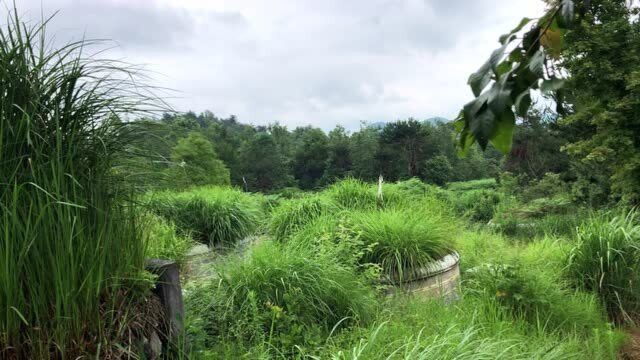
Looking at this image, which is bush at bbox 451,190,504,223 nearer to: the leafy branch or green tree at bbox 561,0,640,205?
green tree at bbox 561,0,640,205

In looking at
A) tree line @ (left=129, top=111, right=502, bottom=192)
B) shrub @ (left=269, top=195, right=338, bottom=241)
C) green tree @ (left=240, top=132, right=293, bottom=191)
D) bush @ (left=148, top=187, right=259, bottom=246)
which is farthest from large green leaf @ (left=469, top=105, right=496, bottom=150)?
green tree @ (left=240, top=132, right=293, bottom=191)

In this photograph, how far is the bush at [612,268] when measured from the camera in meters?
4.34

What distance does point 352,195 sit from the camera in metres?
5.88

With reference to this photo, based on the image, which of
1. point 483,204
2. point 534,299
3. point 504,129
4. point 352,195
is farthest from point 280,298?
point 483,204

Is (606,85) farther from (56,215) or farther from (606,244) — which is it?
(56,215)

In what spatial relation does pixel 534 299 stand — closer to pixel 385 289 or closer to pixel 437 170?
pixel 385 289

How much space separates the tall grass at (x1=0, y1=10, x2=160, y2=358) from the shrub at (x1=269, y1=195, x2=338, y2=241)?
126 inches

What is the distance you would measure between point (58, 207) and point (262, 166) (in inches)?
1304

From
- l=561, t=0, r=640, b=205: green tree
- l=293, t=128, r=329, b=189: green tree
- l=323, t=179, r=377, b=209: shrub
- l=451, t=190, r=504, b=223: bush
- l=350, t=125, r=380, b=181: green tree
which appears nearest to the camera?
l=323, t=179, r=377, b=209: shrub

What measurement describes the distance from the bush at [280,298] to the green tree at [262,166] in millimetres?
29435

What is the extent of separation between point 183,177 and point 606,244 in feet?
13.7

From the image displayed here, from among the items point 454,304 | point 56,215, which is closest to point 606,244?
point 454,304

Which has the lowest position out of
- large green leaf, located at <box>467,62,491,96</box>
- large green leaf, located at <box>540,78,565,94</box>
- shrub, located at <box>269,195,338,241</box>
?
shrub, located at <box>269,195,338,241</box>

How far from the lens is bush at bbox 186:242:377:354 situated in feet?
8.67
